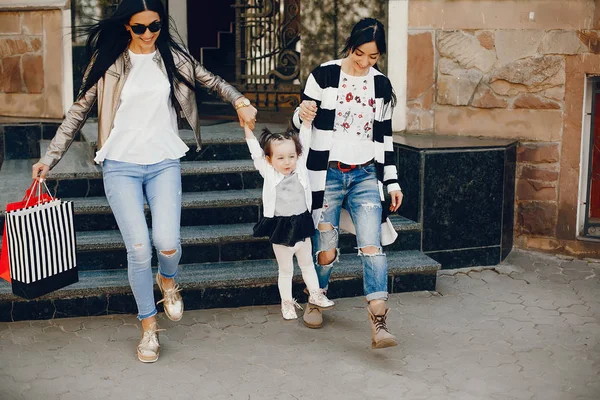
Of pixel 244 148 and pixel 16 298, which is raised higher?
pixel 244 148

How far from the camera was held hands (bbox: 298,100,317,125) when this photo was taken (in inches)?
209

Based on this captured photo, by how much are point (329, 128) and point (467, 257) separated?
7.68ft

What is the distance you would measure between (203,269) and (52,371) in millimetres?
1508

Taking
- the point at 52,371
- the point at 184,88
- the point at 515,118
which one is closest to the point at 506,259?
the point at 515,118

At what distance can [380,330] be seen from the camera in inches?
212

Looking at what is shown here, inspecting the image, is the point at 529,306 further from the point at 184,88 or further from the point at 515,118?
the point at 184,88

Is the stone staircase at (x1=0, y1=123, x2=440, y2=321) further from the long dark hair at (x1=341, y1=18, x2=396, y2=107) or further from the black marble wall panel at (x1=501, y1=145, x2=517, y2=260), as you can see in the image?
the long dark hair at (x1=341, y1=18, x2=396, y2=107)

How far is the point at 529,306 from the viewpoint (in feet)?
20.8

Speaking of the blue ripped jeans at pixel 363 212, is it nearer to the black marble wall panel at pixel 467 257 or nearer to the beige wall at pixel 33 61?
the black marble wall panel at pixel 467 257

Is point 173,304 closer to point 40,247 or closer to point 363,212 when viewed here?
point 40,247

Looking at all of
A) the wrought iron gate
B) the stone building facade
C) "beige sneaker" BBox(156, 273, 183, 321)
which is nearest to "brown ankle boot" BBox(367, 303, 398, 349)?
"beige sneaker" BBox(156, 273, 183, 321)

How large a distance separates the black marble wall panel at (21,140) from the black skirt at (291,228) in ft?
12.7

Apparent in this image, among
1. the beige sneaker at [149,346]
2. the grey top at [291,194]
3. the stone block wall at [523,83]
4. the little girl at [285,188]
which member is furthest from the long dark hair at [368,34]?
the stone block wall at [523,83]

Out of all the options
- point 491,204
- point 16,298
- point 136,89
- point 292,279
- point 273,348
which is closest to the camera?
point 136,89
